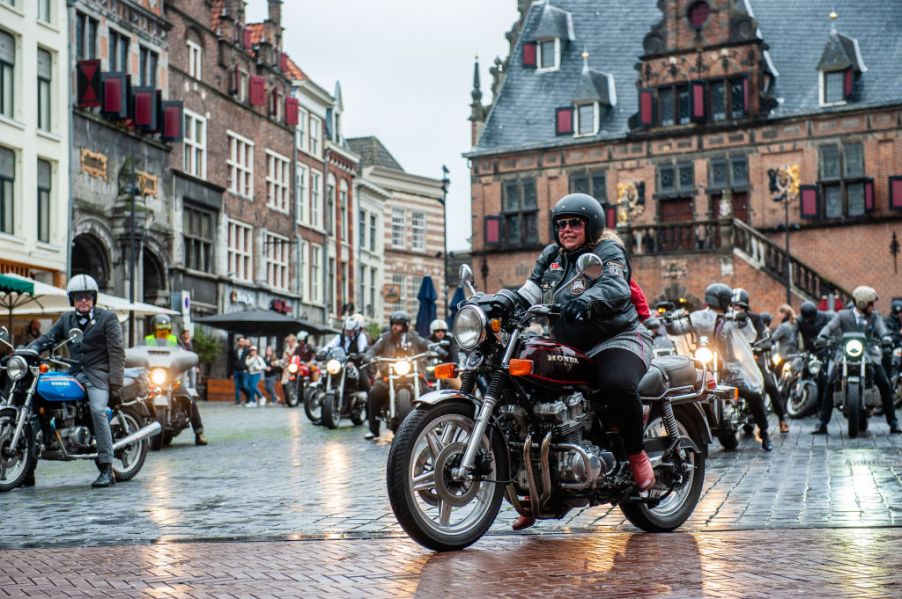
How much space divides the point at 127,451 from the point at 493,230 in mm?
38054

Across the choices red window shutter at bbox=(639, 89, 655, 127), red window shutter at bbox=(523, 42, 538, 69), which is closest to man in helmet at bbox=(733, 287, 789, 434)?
red window shutter at bbox=(639, 89, 655, 127)

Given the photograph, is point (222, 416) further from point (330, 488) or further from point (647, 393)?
point (647, 393)

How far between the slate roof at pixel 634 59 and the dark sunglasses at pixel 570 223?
124 feet

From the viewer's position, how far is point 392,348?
17.6 m

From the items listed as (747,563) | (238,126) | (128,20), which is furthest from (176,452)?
(238,126)

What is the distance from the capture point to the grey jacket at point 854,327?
15406 millimetres

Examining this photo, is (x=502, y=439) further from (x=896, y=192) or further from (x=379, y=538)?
(x=896, y=192)

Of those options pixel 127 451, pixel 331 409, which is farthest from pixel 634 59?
pixel 127 451

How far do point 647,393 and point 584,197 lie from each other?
1121 mm

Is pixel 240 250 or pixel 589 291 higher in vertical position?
pixel 240 250

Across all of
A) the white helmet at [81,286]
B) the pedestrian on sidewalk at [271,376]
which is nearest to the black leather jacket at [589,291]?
the white helmet at [81,286]

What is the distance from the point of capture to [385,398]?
57.0 ft

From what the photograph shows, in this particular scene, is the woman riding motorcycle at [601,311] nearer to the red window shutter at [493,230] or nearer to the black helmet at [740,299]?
the black helmet at [740,299]

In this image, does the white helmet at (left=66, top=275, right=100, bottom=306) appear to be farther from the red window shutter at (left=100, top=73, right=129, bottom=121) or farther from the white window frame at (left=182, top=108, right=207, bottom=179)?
the white window frame at (left=182, top=108, right=207, bottom=179)
